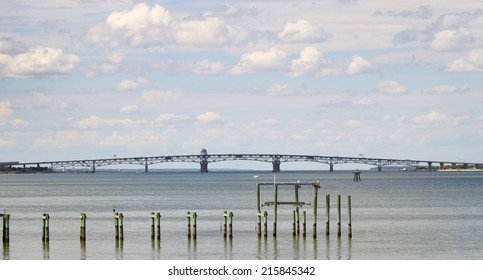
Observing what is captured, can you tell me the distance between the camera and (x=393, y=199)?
118875 mm

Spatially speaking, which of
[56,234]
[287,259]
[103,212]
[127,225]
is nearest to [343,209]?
[103,212]

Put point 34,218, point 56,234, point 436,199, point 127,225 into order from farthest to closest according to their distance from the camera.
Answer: point 436,199, point 34,218, point 127,225, point 56,234

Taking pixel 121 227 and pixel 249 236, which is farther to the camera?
pixel 249 236

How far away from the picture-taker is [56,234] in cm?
6856

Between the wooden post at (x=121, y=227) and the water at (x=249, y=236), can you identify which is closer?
the water at (x=249, y=236)

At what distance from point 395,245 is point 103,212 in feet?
118

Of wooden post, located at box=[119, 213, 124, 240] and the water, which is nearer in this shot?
the water

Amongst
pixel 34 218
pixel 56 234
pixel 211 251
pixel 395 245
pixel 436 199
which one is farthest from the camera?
pixel 436 199

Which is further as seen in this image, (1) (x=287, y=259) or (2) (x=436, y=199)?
(2) (x=436, y=199)
